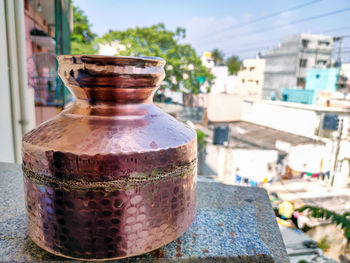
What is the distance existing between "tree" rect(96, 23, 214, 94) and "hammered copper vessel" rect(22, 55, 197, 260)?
19376 millimetres

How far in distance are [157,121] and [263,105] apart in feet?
77.3

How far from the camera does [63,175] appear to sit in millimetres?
1055

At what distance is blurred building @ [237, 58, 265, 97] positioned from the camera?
1469 inches

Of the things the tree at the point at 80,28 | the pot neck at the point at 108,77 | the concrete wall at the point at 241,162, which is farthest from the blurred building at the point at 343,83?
the pot neck at the point at 108,77

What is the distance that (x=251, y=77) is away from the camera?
3856 centimetres

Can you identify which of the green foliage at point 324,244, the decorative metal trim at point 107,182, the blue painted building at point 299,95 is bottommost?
the green foliage at point 324,244

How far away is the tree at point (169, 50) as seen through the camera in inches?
822

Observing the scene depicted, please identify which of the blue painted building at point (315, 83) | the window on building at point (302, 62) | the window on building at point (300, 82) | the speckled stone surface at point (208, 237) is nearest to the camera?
the speckled stone surface at point (208, 237)

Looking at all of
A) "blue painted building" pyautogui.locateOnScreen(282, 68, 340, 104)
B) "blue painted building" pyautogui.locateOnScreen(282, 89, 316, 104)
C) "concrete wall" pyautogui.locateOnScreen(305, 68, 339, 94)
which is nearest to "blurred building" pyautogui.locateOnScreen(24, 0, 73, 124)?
"blue painted building" pyautogui.locateOnScreen(282, 89, 316, 104)

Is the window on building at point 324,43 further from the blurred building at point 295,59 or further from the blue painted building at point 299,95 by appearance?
the blue painted building at point 299,95

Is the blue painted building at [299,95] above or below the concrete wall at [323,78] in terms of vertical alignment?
below

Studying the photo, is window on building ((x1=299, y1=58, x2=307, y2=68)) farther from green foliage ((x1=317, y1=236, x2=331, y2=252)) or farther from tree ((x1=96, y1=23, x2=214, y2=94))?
green foliage ((x1=317, y1=236, x2=331, y2=252))

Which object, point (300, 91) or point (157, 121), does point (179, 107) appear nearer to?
point (300, 91)

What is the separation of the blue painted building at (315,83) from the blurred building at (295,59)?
7.20 feet
